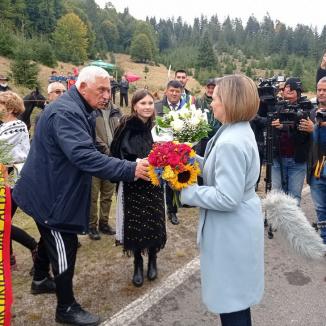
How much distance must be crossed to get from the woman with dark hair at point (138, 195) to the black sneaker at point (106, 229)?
4.29 feet

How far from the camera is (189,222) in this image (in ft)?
18.0

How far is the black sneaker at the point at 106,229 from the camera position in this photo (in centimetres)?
504

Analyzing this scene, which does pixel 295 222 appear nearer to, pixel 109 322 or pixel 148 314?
pixel 148 314

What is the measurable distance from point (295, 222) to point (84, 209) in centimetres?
161

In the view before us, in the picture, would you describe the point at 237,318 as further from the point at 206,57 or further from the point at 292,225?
the point at 206,57

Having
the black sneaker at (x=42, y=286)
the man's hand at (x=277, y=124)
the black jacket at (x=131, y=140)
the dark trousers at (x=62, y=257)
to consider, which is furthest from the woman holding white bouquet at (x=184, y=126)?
the man's hand at (x=277, y=124)

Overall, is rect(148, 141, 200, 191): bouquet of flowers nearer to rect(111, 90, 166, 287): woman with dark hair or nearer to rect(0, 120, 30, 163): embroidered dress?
rect(111, 90, 166, 287): woman with dark hair

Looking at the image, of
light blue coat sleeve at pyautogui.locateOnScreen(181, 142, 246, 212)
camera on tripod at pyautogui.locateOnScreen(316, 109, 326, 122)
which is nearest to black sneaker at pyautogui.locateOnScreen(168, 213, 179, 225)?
camera on tripod at pyautogui.locateOnScreen(316, 109, 326, 122)

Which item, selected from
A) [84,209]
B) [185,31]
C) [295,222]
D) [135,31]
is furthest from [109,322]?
[185,31]

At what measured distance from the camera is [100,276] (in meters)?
3.92

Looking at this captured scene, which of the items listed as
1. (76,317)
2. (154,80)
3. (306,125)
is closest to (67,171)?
(76,317)

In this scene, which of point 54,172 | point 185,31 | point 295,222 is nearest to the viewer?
point 295,222

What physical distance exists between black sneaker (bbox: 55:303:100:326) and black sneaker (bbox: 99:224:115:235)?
1894 millimetres

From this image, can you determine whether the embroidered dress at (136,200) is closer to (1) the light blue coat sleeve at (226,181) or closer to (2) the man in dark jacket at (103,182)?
(2) the man in dark jacket at (103,182)
